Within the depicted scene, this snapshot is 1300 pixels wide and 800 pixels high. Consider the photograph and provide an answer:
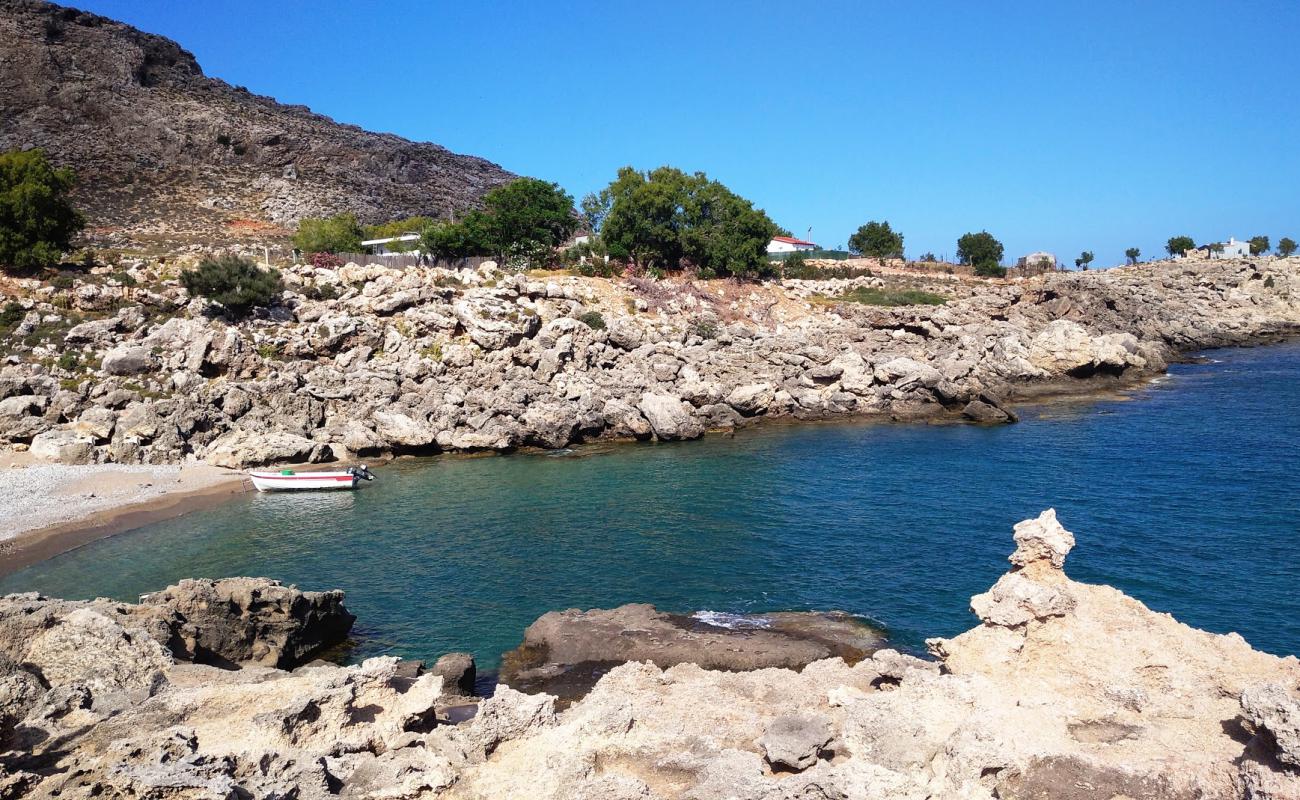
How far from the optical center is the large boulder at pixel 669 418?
4384cm

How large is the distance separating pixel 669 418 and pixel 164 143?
259ft

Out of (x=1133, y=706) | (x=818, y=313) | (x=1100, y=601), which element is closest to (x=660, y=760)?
(x=1133, y=706)

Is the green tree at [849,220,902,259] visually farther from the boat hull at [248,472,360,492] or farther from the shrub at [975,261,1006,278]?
the boat hull at [248,472,360,492]

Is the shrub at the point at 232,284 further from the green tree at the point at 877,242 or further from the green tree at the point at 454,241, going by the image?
the green tree at the point at 877,242

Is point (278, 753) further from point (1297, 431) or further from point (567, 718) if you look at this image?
point (1297, 431)

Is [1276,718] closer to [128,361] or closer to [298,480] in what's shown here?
[298,480]

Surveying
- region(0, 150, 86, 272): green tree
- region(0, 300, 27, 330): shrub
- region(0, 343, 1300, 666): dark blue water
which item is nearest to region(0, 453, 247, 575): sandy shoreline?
region(0, 343, 1300, 666): dark blue water

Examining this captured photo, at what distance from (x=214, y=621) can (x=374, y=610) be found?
506 centimetres

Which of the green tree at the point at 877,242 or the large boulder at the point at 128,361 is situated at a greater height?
the green tree at the point at 877,242

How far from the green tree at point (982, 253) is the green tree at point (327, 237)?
3145 inches

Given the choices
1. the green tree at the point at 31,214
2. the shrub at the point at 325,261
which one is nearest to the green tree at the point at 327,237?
the shrub at the point at 325,261

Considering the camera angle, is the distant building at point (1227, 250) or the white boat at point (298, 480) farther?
the distant building at point (1227, 250)

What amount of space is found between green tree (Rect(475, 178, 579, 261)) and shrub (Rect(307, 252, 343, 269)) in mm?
12507

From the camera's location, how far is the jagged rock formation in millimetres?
9664
